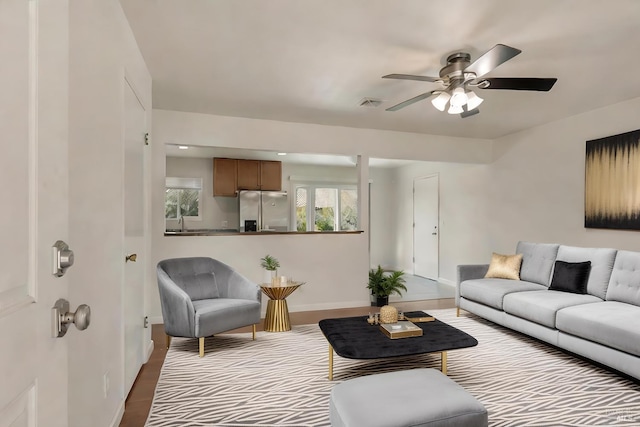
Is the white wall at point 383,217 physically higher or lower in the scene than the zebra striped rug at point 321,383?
higher

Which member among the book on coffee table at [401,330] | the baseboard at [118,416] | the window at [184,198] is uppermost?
the window at [184,198]

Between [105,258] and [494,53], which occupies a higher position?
[494,53]

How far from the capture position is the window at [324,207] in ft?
26.0

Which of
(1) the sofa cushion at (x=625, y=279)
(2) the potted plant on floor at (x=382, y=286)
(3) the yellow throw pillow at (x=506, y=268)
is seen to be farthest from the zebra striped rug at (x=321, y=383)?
(2) the potted plant on floor at (x=382, y=286)

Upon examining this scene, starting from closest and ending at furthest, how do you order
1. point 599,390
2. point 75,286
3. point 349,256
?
point 75,286 → point 599,390 → point 349,256

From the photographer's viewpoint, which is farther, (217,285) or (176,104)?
(176,104)

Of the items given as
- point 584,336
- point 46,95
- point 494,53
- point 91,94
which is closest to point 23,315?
point 46,95

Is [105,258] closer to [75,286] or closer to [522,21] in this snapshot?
[75,286]

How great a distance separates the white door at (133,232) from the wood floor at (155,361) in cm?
7

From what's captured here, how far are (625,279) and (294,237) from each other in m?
3.54

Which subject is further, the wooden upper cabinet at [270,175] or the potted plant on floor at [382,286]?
the wooden upper cabinet at [270,175]

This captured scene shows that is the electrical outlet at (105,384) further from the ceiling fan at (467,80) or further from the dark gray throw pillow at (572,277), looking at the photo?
the dark gray throw pillow at (572,277)

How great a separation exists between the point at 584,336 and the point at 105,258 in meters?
3.52

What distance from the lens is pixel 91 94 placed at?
5.70 ft
